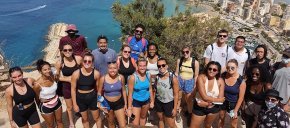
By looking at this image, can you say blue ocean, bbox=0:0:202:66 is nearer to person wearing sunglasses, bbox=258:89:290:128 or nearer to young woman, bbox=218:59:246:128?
young woman, bbox=218:59:246:128

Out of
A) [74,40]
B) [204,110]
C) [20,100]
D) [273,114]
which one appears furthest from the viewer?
[74,40]

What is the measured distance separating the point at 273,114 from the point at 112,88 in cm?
238

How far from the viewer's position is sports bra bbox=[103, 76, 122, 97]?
14.2ft

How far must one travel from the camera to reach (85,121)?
4773mm

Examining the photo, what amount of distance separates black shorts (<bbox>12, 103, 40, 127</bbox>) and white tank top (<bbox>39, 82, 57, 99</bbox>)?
0.20m

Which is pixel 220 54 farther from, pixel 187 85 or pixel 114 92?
pixel 114 92

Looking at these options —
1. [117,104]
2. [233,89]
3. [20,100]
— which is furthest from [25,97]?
[233,89]

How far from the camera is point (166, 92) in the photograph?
445 centimetres

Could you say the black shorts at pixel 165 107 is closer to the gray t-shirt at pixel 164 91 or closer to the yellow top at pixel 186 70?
the gray t-shirt at pixel 164 91

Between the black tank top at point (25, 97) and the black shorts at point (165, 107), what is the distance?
6.58ft

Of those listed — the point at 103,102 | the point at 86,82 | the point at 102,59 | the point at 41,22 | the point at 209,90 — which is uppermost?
the point at 41,22

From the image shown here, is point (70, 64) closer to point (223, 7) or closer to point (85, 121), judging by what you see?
point (85, 121)

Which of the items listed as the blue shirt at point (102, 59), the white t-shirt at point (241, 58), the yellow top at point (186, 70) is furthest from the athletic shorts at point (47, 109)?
the white t-shirt at point (241, 58)

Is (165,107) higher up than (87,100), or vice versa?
(87,100)
